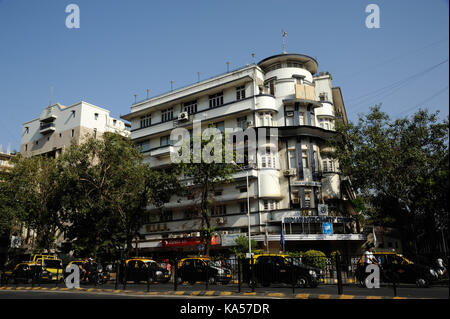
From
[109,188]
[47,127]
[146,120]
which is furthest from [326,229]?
[47,127]

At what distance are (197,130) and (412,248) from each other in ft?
76.8

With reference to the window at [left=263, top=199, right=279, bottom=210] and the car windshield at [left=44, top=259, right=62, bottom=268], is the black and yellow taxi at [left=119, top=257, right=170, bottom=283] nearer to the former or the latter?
the car windshield at [left=44, top=259, right=62, bottom=268]

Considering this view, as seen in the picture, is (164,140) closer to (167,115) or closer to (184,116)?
(167,115)

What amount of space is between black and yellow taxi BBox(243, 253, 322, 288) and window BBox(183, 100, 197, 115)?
90.3 feet

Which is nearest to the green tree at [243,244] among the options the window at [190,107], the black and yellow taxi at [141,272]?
the black and yellow taxi at [141,272]

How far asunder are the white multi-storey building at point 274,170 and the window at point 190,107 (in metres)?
0.12

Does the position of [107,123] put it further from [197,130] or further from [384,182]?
[384,182]

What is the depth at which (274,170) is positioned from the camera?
3622 centimetres

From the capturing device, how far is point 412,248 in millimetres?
32375

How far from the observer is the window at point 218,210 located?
3819 cm

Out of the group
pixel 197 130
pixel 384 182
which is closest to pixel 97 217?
pixel 197 130

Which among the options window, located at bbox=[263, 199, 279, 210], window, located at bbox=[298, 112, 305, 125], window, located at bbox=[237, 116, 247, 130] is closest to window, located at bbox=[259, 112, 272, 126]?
window, located at bbox=[237, 116, 247, 130]
